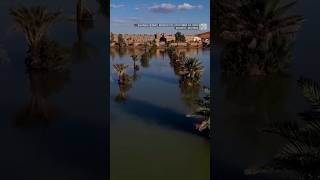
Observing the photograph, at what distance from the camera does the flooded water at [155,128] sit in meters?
14.2

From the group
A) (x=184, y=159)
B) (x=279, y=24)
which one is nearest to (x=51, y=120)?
(x=184, y=159)

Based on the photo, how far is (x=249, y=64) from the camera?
27875 mm

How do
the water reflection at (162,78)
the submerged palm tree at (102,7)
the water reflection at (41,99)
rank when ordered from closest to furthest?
the water reflection at (41,99) < the water reflection at (162,78) < the submerged palm tree at (102,7)

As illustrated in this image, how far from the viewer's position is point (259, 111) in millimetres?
20500

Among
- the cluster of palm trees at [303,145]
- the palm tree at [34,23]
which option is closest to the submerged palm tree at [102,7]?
the palm tree at [34,23]

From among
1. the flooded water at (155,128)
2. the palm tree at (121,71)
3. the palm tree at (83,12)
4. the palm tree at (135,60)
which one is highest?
the palm tree at (83,12)

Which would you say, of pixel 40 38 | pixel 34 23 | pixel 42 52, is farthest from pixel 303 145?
pixel 40 38

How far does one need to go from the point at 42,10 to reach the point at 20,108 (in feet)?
24.8

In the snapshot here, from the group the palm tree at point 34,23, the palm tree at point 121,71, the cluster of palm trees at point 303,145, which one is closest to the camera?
the cluster of palm trees at point 303,145

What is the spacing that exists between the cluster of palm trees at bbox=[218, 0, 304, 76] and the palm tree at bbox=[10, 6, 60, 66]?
9.16 metres

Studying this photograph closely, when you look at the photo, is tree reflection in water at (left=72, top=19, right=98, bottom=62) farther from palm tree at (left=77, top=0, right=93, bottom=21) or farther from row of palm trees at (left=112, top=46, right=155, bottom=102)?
row of palm trees at (left=112, top=46, right=155, bottom=102)

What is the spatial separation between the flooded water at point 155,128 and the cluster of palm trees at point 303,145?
6682mm

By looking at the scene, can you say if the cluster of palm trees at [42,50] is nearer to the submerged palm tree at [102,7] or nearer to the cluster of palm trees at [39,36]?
the cluster of palm trees at [39,36]

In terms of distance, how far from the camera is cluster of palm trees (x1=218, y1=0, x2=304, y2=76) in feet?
89.6
